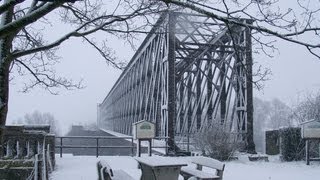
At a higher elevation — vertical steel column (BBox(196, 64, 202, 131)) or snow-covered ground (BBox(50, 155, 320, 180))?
vertical steel column (BBox(196, 64, 202, 131))

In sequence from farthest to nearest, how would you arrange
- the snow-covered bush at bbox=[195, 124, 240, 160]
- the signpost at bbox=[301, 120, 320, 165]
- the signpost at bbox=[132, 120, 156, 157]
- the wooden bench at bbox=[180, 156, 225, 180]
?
1. the snow-covered bush at bbox=[195, 124, 240, 160]
2. the signpost at bbox=[132, 120, 156, 157]
3. the signpost at bbox=[301, 120, 320, 165]
4. the wooden bench at bbox=[180, 156, 225, 180]

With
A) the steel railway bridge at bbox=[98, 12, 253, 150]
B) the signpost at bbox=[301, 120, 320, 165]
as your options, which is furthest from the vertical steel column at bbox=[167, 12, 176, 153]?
the signpost at bbox=[301, 120, 320, 165]

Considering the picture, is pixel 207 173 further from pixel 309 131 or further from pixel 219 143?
pixel 219 143

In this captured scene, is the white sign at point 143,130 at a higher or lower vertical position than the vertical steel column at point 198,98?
lower

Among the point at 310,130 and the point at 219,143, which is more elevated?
the point at 310,130

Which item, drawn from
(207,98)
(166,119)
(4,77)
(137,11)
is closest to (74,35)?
(137,11)

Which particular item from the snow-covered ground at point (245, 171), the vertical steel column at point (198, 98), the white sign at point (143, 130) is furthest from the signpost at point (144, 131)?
the vertical steel column at point (198, 98)

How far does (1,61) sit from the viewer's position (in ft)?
28.5

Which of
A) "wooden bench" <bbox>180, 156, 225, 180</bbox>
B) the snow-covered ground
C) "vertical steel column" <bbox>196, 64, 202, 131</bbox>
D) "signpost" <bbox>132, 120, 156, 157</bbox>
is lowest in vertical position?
the snow-covered ground

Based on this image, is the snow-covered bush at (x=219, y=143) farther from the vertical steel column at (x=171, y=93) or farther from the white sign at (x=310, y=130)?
the white sign at (x=310, y=130)

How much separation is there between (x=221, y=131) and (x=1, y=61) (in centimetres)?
1127

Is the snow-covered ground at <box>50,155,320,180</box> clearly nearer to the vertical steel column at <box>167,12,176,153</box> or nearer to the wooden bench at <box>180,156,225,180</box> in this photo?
the wooden bench at <box>180,156,225,180</box>

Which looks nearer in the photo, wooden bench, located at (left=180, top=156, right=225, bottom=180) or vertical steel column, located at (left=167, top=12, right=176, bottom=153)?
wooden bench, located at (left=180, top=156, right=225, bottom=180)

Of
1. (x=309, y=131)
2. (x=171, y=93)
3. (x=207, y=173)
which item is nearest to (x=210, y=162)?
(x=207, y=173)
